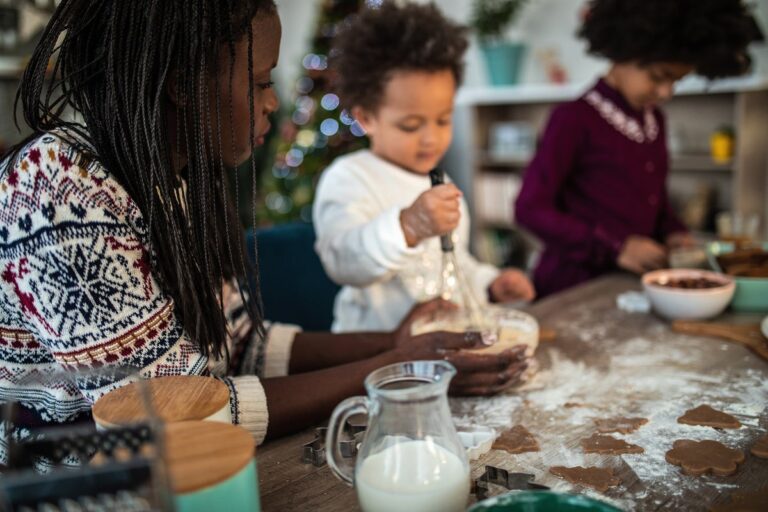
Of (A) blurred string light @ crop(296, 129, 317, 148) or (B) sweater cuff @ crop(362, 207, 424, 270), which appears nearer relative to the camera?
(B) sweater cuff @ crop(362, 207, 424, 270)

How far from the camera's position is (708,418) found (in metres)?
0.95

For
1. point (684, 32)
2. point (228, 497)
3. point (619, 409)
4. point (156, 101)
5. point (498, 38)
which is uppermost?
point (498, 38)

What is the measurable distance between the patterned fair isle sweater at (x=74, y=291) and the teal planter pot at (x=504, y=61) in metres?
3.43

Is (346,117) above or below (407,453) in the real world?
above

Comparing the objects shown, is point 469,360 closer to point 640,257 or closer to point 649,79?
point 640,257

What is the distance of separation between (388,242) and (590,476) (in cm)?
64

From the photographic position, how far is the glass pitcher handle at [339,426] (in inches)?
26.0

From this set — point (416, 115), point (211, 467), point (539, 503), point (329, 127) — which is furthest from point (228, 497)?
point (329, 127)

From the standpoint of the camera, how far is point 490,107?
433 cm

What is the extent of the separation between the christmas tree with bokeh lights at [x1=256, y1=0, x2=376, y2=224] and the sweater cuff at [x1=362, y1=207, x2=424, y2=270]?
2.39 metres

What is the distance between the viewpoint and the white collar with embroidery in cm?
211

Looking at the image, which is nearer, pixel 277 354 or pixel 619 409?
pixel 619 409

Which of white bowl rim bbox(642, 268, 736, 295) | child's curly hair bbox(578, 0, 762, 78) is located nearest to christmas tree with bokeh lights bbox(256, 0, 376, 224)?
child's curly hair bbox(578, 0, 762, 78)

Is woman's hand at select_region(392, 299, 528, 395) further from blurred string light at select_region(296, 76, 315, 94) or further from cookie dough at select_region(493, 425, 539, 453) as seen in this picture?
blurred string light at select_region(296, 76, 315, 94)
